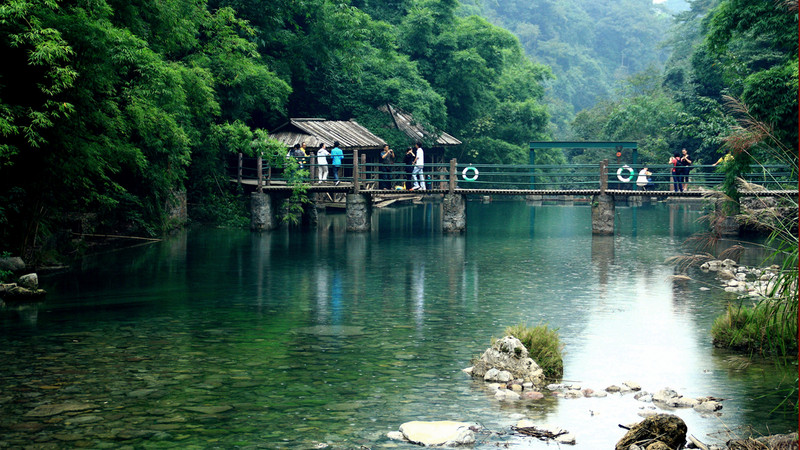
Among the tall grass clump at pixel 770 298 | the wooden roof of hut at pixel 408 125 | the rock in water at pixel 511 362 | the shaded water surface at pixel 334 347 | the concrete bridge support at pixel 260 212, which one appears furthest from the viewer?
the wooden roof of hut at pixel 408 125

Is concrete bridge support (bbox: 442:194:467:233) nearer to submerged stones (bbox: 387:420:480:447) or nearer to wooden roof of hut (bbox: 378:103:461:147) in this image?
wooden roof of hut (bbox: 378:103:461:147)

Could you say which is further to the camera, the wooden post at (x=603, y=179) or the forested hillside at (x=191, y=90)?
the wooden post at (x=603, y=179)

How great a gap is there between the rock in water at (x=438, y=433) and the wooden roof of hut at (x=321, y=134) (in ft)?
89.8

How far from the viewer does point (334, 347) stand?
14.5 m

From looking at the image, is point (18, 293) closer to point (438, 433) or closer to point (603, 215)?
point (438, 433)

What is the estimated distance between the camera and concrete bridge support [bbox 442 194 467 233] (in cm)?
3341

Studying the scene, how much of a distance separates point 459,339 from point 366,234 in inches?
736

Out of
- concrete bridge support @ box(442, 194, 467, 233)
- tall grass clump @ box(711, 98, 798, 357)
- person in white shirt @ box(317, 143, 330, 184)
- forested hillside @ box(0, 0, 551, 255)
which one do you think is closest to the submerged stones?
tall grass clump @ box(711, 98, 798, 357)

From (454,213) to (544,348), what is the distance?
68.0 ft

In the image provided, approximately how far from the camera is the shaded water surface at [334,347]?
1057 centimetres

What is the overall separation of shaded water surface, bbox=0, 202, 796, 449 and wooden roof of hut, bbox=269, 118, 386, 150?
34.5 ft

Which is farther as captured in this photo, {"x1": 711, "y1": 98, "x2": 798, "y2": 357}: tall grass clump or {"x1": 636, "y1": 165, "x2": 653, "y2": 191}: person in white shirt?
{"x1": 636, "y1": 165, "x2": 653, "y2": 191}: person in white shirt

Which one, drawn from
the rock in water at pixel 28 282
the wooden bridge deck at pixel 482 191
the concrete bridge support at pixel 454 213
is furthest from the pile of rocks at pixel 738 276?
the rock in water at pixel 28 282

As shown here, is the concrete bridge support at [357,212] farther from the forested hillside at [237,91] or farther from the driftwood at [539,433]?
the driftwood at [539,433]
